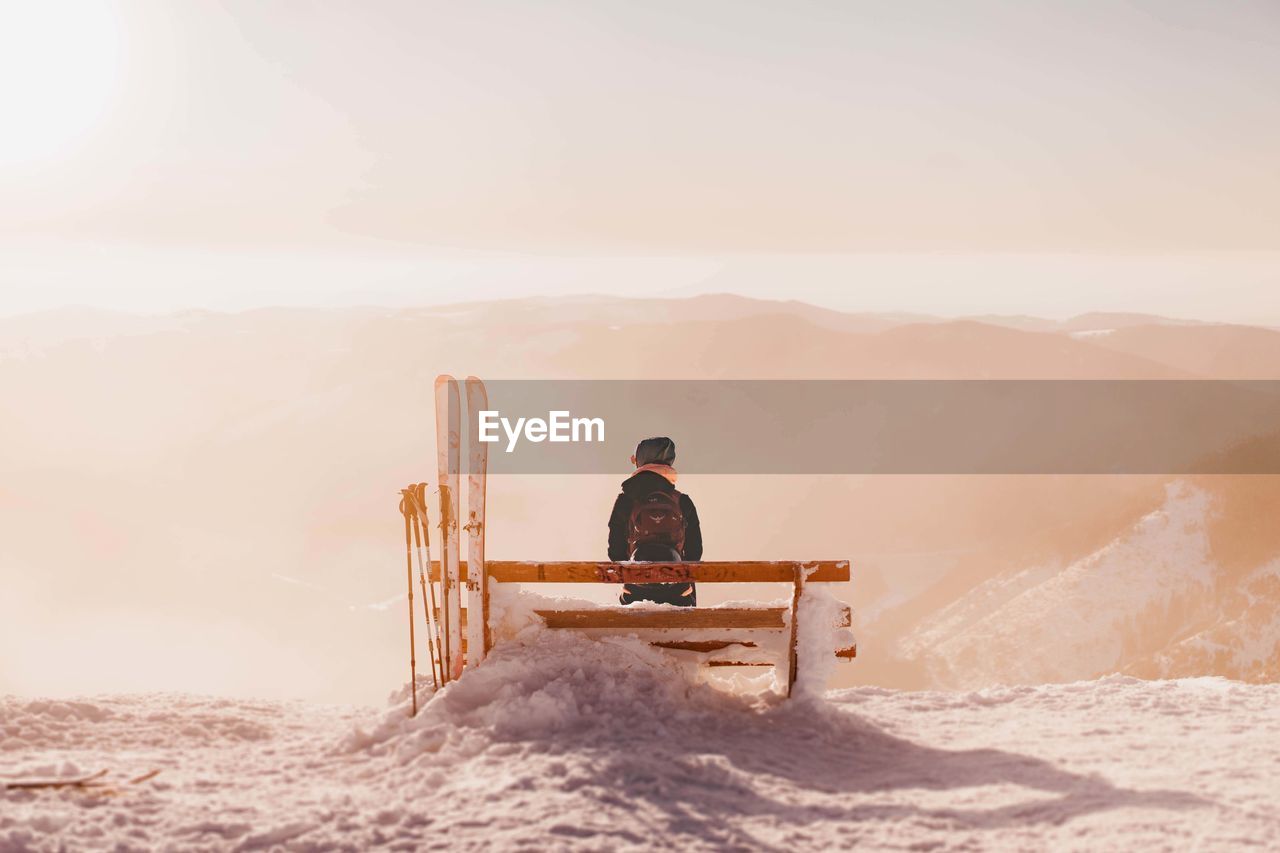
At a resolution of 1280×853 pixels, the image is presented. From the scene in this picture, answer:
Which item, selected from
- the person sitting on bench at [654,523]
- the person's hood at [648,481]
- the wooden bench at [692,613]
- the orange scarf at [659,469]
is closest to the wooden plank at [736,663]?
the wooden bench at [692,613]

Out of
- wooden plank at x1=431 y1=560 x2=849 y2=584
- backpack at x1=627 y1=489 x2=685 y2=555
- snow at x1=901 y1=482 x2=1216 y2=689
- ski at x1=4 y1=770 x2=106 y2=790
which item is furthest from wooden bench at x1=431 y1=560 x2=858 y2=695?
snow at x1=901 y1=482 x2=1216 y2=689

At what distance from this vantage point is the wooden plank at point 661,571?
30.8 feet

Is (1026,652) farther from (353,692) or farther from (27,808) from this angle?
(27,808)

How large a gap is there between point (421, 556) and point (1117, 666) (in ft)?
245

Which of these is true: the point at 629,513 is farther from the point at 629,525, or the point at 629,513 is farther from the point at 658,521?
the point at 658,521

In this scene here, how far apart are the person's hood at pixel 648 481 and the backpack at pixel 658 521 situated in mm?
44

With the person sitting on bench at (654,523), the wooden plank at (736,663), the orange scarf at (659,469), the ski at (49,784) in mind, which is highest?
the orange scarf at (659,469)

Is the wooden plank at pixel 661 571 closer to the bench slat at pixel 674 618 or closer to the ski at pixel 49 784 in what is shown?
the bench slat at pixel 674 618

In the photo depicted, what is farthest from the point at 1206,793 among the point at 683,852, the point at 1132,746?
the point at 683,852

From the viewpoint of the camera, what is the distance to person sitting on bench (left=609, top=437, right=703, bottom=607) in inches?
→ 411

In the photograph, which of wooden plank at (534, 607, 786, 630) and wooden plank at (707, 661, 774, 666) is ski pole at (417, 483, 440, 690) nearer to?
wooden plank at (534, 607, 786, 630)

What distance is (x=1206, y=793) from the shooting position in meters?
7.21

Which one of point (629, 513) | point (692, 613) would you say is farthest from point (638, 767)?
point (629, 513)

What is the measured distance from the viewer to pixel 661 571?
9.50m
